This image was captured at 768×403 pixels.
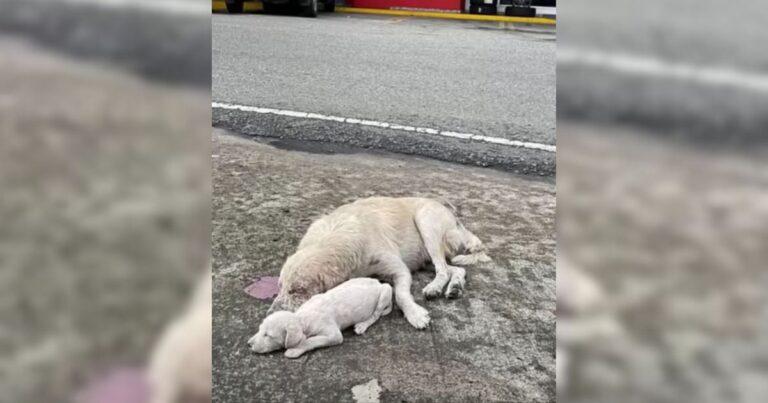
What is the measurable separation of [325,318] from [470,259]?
1.09 meters

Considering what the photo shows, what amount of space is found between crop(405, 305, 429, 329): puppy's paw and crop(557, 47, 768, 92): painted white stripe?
6.82ft

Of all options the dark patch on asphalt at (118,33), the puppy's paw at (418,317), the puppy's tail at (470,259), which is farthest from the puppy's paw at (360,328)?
the dark patch on asphalt at (118,33)

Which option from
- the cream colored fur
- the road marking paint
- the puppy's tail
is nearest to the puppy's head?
the puppy's tail

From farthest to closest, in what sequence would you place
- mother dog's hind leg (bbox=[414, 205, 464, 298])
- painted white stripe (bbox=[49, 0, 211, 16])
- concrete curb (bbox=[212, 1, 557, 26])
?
concrete curb (bbox=[212, 1, 557, 26])
mother dog's hind leg (bbox=[414, 205, 464, 298])
painted white stripe (bbox=[49, 0, 211, 16])

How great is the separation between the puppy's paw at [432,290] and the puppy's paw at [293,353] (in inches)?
30.4

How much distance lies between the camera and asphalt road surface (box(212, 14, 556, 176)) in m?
5.11

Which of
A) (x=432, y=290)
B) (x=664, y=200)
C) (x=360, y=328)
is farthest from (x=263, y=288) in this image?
(x=664, y=200)

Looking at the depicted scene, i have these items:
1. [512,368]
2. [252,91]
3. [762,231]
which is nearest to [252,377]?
[512,368]

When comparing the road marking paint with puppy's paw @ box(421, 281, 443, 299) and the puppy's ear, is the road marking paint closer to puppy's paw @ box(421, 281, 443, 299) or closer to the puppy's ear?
puppy's paw @ box(421, 281, 443, 299)

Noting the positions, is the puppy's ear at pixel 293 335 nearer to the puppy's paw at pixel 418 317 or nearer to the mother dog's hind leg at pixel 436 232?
the puppy's paw at pixel 418 317

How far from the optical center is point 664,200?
0.51 meters

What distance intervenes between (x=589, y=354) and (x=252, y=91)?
6.13 m

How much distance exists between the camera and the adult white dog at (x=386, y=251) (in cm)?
267

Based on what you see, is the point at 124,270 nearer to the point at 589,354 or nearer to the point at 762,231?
the point at 589,354
